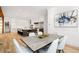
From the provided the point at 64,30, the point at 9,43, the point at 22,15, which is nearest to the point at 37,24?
the point at 22,15

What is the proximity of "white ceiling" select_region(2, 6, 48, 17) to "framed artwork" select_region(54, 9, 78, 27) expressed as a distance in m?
0.25

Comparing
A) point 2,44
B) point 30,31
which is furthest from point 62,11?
point 2,44

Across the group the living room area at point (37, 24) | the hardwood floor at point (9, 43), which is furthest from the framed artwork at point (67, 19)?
the hardwood floor at point (9, 43)

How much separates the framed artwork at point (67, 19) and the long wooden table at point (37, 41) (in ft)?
0.71

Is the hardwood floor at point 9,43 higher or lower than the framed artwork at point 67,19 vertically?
lower

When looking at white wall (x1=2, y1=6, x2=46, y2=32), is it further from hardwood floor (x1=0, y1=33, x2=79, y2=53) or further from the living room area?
hardwood floor (x1=0, y1=33, x2=79, y2=53)

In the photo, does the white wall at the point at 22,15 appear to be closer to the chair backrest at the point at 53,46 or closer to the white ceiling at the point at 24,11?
the white ceiling at the point at 24,11

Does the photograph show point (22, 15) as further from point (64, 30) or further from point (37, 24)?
point (64, 30)

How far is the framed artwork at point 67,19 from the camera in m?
1.63

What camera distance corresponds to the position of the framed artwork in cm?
163

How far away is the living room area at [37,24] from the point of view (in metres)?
1.59

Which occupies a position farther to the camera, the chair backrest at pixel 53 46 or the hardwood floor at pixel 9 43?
the chair backrest at pixel 53 46

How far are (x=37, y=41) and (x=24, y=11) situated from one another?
0.55m
